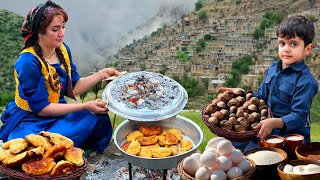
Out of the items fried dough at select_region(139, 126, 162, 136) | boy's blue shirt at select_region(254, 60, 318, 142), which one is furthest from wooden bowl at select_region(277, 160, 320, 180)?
fried dough at select_region(139, 126, 162, 136)

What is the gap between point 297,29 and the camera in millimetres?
3732

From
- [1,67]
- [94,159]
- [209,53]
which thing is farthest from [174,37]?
[94,159]

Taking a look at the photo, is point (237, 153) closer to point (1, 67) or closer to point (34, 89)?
point (34, 89)

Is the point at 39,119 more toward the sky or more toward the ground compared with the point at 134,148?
more toward the sky

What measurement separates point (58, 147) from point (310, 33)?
7.65ft

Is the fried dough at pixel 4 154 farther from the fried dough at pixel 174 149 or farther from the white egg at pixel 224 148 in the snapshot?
the white egg at pixel 224 148

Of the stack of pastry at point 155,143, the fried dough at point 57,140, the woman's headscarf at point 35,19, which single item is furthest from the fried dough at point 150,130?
the woman's headscarf at point 35,19

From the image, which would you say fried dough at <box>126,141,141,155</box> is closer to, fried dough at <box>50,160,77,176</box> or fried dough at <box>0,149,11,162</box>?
fried dough at <box>50,160,77,176</box>

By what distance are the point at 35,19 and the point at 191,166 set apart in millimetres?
1980

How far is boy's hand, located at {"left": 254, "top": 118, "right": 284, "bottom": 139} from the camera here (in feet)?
11.7

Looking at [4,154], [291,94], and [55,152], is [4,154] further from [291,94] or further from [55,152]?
[291,94]

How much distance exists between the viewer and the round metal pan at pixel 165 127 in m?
3.43

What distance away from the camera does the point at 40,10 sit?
3859mm

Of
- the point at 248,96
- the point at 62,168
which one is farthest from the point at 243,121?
the point at 62,168
